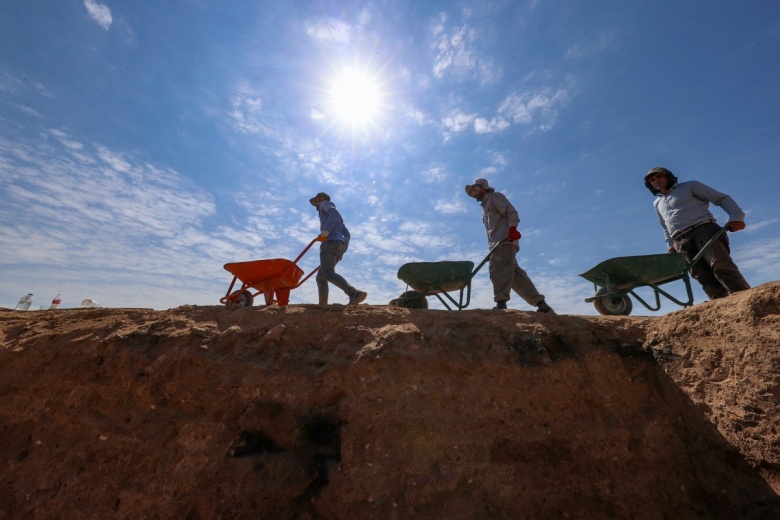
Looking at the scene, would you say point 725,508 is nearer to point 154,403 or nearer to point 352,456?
point 352,456

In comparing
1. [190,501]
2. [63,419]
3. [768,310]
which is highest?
[768,310]

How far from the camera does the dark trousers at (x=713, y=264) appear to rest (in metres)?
3.34

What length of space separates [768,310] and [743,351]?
0.30m

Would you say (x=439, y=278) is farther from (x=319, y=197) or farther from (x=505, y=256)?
(x=319, y=197)

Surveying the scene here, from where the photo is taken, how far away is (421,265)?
4551 mm

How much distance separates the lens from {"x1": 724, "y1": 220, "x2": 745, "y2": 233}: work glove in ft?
11.2

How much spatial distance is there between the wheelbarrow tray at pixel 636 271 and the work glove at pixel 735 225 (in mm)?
464

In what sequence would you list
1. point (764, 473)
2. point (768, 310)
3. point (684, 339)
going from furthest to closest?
point (684, 339)
point (768, 310)
point (764, 473)

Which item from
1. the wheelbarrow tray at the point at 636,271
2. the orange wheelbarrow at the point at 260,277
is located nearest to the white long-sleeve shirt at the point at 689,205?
the wheelbarrow tray at the point at 636,271

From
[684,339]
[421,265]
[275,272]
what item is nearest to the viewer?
[684,339]

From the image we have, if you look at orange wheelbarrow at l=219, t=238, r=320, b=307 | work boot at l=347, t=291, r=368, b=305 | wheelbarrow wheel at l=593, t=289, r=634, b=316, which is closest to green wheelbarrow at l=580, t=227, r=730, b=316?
wheelbarrow wheel at l=593, t=289, r=634, b=316

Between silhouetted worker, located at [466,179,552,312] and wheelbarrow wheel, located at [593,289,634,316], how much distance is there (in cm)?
96

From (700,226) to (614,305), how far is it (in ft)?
4.34

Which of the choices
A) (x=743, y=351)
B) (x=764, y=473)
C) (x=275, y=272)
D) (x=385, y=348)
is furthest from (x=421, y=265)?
(x=764, y=473)
